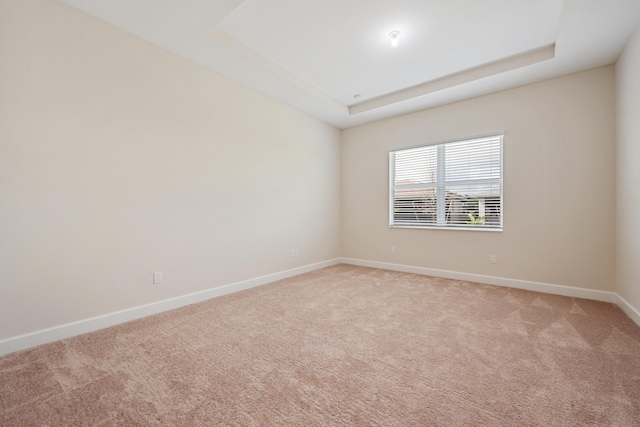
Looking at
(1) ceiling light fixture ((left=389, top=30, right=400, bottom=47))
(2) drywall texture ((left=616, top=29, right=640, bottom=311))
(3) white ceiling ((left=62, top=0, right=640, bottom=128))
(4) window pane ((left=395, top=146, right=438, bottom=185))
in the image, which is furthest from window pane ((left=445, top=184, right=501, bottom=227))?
(1) ceiling light fixture ((left=389, top=30, right=400, bottom=47))

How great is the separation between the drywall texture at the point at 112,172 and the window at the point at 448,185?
2.42 meters

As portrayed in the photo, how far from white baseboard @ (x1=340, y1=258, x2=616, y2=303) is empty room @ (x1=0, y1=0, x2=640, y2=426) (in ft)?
0.08

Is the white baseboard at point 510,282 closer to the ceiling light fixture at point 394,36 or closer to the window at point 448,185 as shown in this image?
the window at point 448,185

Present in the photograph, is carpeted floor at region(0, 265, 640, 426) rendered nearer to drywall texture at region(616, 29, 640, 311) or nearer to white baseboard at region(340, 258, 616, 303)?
white baseboard at region(340, 258, 616, 303)

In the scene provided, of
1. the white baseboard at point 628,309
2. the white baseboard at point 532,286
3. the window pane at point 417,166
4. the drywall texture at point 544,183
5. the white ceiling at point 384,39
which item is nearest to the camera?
the white ceiling at point 384,39

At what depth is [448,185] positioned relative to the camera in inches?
168

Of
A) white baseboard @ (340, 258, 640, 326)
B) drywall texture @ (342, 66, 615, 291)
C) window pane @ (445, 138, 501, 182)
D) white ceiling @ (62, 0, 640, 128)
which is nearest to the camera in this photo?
white ceiling @ (62, 0, 640, 128)

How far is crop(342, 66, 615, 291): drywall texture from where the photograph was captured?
310 centimetres

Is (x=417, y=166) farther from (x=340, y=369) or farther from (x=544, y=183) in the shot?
(x=340, y=369)

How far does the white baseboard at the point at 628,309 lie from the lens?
2449 millimetres

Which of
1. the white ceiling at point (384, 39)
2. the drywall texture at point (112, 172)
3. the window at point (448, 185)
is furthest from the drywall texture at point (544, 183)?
the drywall texture at point (112, 172)

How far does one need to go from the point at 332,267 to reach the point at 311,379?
11.0ft

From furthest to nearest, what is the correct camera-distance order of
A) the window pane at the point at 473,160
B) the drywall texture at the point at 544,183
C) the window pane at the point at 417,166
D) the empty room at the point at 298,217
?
the window pane at the point at 417,166, the window pane at the point at 473,160, the drywall texture at the point at 544,183, the empty room at the point at 298,217

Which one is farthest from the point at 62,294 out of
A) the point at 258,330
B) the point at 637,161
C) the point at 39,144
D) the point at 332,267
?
the point at 637,161
